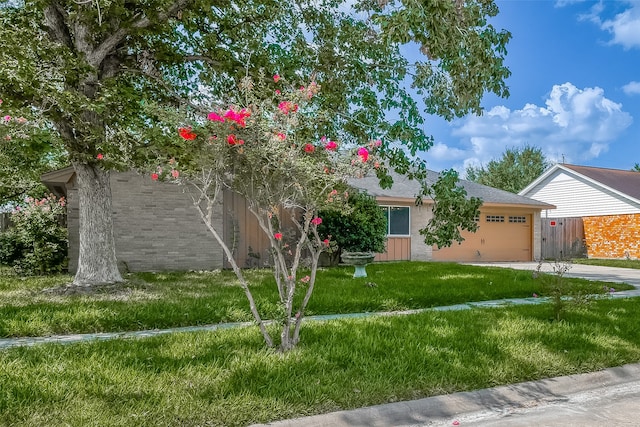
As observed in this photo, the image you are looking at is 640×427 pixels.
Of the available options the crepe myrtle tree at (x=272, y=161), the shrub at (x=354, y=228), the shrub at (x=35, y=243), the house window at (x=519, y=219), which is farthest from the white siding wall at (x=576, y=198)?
the crepe myrtle tree at (x=272, y=161)

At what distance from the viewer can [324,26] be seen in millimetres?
10594

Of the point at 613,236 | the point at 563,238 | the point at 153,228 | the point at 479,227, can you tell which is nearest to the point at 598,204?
the point at 613,236

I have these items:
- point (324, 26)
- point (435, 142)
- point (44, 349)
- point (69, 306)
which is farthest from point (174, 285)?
point (324, 26)

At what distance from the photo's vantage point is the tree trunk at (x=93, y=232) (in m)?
9.09

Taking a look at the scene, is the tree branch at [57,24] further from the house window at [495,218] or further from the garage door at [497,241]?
the house window at [495,218]

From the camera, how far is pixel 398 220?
58.3 ft

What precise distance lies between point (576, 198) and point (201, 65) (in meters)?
20.5

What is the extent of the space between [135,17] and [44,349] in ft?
21.9

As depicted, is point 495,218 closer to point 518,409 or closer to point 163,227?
point 163,227

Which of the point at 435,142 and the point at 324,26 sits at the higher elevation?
the point at 324,26

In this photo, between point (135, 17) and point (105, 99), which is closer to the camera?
point (105, 99)

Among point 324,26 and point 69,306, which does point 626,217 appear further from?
point 69,306

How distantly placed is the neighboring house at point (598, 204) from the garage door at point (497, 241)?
2.11 m

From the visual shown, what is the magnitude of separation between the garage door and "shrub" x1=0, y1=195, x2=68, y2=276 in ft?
44.7
